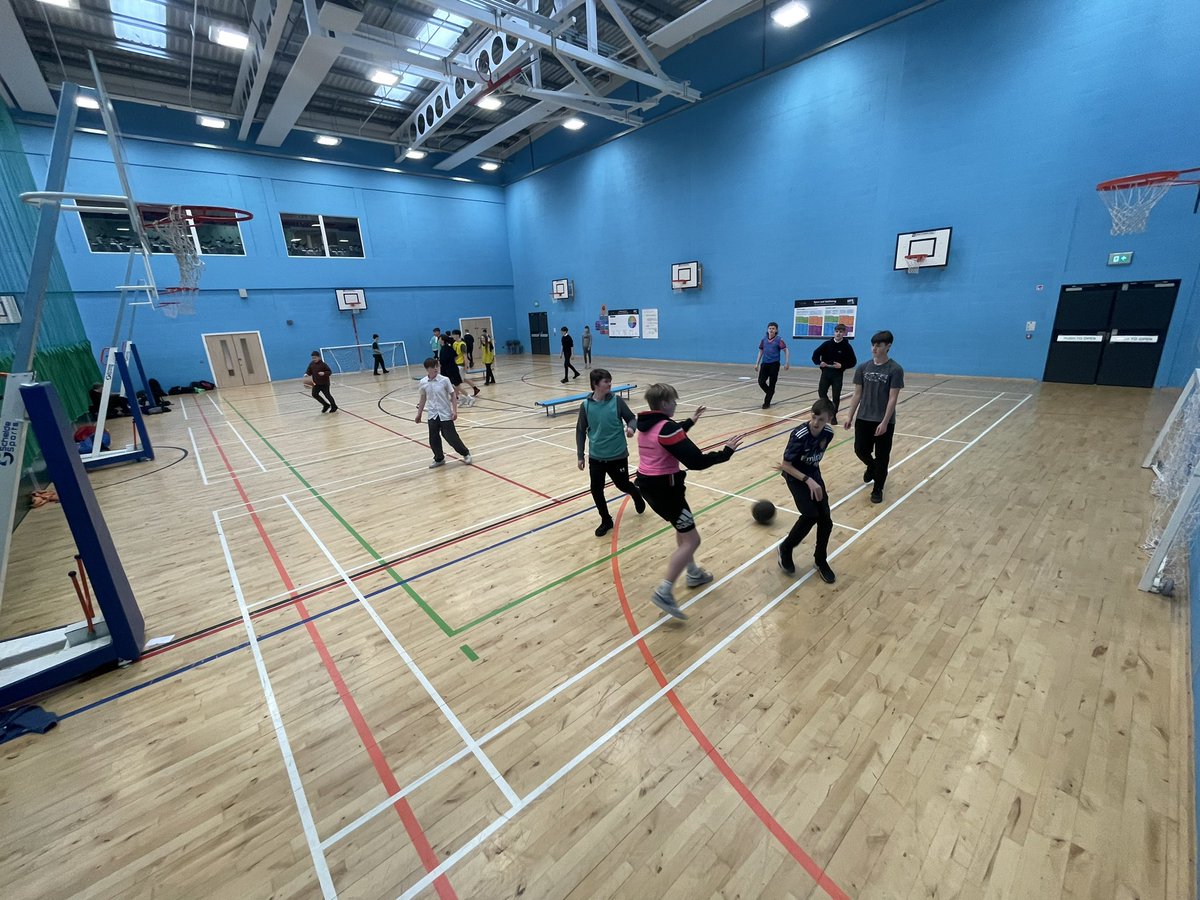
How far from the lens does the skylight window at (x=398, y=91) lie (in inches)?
698

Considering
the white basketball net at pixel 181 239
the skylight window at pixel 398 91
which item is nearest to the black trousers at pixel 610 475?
the white basketball net at pixel 181 239

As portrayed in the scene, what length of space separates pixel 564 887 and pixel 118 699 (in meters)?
3.39

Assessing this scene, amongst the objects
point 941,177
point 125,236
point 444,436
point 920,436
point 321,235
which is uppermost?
point 321,235

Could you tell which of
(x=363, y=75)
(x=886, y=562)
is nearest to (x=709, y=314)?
(x=363, y=75)

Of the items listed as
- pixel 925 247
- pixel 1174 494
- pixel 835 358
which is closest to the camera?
pixel 1174 494

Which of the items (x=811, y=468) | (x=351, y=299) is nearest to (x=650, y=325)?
(x=351, y=299)

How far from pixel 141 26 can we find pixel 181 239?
831cm

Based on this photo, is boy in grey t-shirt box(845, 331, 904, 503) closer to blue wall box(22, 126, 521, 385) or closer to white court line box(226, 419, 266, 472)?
white court line box(226, 419, 266, 472)

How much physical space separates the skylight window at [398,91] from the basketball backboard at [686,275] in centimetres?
1150

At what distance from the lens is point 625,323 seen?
2270 cm

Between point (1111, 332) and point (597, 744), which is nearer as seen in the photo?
point (597, 744)

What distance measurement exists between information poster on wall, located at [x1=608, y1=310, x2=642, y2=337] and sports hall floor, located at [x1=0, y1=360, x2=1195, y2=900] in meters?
17.1

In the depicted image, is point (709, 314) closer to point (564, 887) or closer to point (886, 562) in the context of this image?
point (886, 562)

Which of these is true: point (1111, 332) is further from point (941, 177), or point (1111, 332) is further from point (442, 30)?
point (442, 30)
